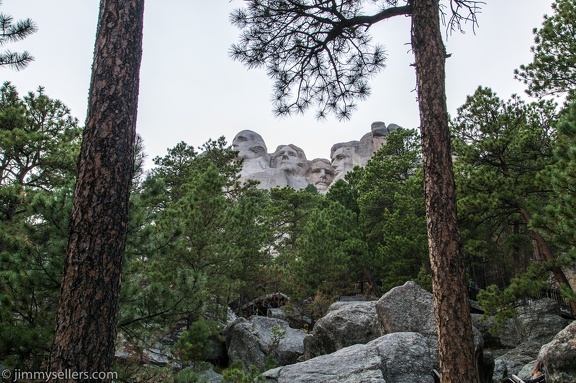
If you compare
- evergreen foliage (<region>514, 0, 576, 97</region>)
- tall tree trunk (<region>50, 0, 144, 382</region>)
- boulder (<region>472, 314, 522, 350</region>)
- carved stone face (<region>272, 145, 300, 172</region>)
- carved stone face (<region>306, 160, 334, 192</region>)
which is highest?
carved stone face (<region>272, 145, 300, 172</region>)

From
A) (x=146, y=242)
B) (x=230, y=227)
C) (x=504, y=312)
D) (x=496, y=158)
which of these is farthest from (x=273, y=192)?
(x=146, y=242)

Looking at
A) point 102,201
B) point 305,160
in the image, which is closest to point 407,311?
point 102,201

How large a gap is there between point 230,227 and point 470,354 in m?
8.81

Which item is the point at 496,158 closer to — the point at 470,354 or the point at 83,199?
the point at 470,354

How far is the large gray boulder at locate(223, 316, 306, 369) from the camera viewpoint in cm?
1191

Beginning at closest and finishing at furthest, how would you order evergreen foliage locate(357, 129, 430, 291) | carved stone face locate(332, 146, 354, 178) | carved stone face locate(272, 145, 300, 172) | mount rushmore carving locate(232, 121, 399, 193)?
evergreen foliage locate(357, 129, 430, 291) < mount rushmore carving locate(232, 121, 399, 193) < carved stone face locate(332, 146, 354, 178) < carved stone face locate(272, 145, 300, 172)

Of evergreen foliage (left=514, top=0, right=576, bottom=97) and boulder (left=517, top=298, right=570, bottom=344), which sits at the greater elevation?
evergreen foliage (left=514, top=0, right=576, bottom=97)

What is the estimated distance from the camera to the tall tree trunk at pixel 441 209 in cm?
422

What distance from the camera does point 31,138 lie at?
31.2 ft

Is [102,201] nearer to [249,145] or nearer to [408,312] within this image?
[408,312]

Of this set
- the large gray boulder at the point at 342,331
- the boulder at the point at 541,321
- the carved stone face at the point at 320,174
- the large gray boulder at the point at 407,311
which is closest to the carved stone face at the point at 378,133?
the carved stone face at the point at 320,174

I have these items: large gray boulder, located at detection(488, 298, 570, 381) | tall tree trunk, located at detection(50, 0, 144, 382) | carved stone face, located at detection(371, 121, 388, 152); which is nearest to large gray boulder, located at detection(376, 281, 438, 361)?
large gray boulder, located at detection(488, 298, 570, 381)

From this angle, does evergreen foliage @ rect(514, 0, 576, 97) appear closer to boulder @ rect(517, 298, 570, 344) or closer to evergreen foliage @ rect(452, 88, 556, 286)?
evergreen foliage @ rect(452, 88, 556, 286)

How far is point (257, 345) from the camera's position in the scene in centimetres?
1202
